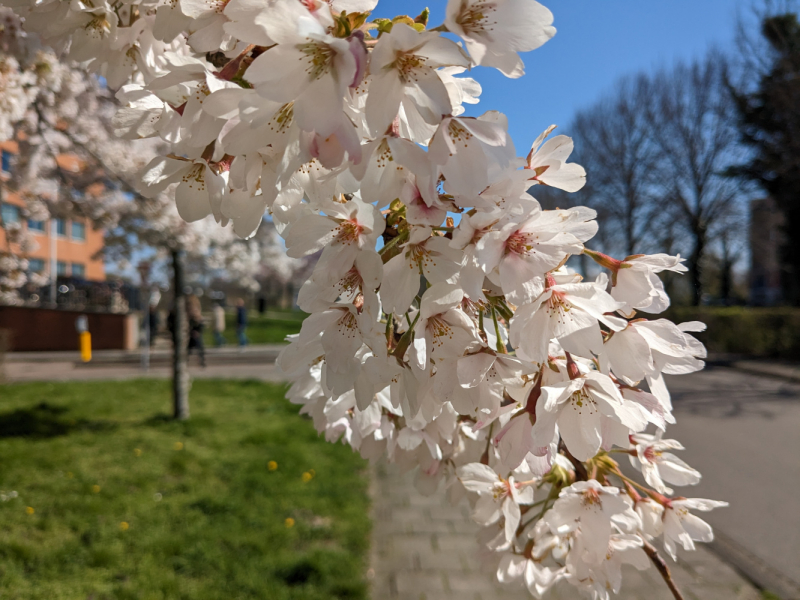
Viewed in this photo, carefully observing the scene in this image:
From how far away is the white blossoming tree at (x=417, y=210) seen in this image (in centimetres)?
60

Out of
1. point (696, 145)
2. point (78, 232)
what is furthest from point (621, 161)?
point (78, 232)

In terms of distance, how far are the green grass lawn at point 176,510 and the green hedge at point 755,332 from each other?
558 inches

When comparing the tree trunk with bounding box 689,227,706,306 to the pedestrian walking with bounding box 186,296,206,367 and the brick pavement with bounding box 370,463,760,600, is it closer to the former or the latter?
the pedestrian walking with bounding box 186,296,206,367

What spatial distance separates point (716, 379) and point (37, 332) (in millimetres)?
21514

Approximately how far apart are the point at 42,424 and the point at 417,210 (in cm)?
762

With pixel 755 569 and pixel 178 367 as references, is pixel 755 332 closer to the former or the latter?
pixel 755 569

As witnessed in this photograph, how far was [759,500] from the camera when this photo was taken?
4906 millimetres

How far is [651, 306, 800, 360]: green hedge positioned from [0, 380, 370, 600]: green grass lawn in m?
14.2

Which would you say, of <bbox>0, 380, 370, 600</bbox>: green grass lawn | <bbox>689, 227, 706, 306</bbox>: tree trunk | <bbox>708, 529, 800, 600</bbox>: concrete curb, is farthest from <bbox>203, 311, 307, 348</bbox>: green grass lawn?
<bbox>689, 227, 706, 306</bbox>: tree trunk

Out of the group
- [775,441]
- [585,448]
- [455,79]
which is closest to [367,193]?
[455,79]

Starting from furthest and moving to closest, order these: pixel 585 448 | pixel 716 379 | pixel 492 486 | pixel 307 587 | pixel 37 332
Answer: pixel 37 332 → pixel 716 379 → pixel 307 587 → pixel 492 486 → pixel 585 448

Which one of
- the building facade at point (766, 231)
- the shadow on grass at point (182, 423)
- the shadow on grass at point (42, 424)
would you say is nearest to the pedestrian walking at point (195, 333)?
the shadow on grass at point (42, 424)

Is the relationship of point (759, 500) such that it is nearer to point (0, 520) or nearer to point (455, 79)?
point (455, 79)

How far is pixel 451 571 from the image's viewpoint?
11.0ft
